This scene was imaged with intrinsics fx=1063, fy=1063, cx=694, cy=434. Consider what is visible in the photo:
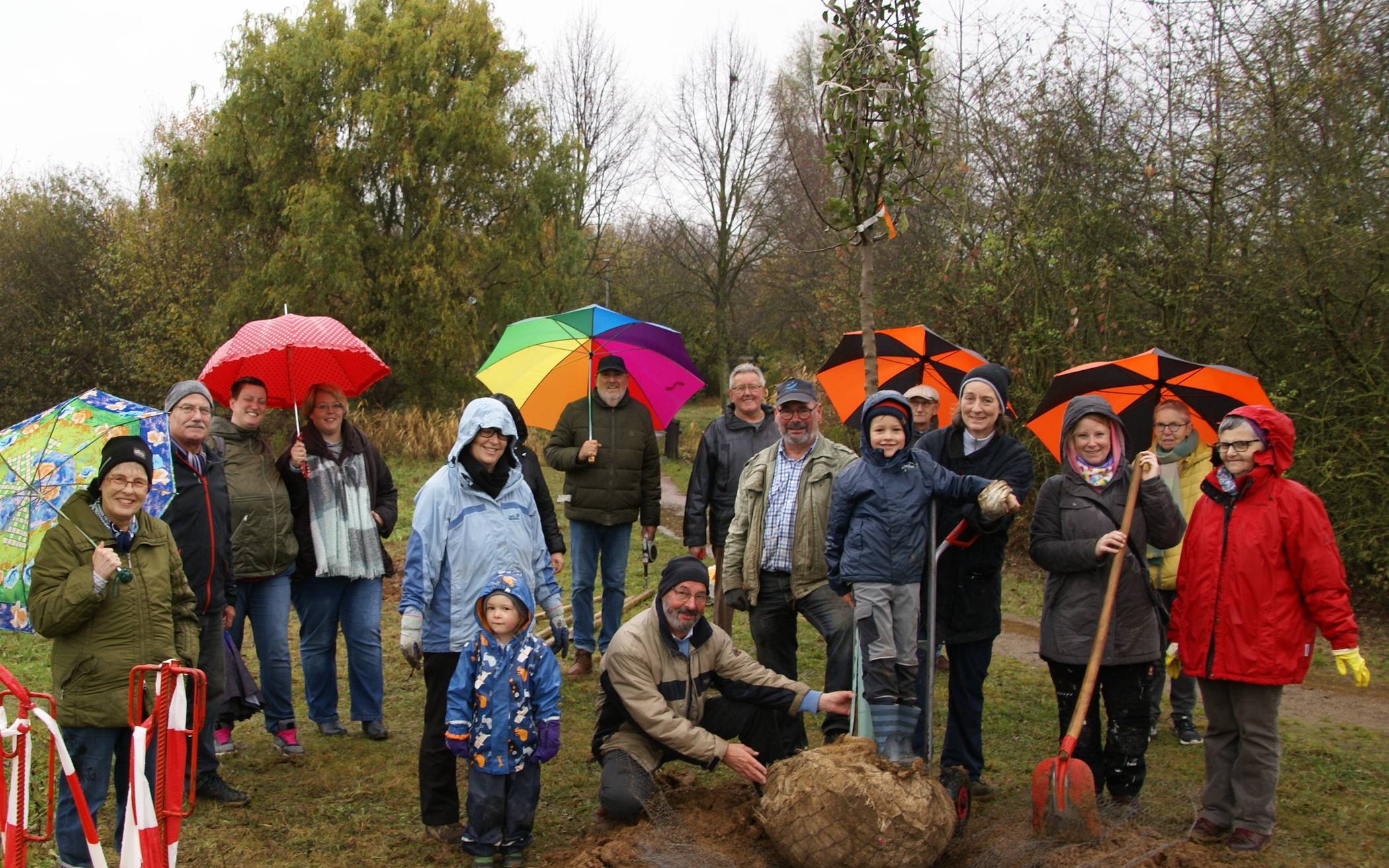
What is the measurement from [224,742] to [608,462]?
273 cm

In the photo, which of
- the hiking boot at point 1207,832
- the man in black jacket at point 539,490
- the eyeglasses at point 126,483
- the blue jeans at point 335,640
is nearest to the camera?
the eyeglasses at point 126,483

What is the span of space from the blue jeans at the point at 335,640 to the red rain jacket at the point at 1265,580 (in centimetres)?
410

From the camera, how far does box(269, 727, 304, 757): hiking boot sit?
5.54 m

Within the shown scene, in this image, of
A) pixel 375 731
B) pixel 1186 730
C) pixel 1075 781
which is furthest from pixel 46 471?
pixel 1186 730

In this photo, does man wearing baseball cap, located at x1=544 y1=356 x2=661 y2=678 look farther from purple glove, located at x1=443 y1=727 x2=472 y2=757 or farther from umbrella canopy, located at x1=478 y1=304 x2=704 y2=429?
purple glove, located at x1=443 y1=727 x2=472 y2=757

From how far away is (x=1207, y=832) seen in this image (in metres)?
4.43

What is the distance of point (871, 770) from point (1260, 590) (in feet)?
5.84

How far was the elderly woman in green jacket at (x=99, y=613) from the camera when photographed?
12.4ft

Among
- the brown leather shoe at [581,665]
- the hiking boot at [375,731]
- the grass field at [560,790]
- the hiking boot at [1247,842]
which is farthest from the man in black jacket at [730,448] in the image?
the hiking boot at [1247,842]

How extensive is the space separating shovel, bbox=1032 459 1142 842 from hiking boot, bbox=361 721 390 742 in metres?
3.47

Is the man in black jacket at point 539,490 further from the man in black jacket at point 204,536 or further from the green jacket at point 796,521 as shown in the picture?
the man in black jacket at point 204,536

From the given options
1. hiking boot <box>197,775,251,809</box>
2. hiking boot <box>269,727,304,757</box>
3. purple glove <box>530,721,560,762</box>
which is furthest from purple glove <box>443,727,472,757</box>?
hiking boot <box>269,727,304,757</box>

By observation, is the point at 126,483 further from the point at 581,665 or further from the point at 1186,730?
the point at 1186,730

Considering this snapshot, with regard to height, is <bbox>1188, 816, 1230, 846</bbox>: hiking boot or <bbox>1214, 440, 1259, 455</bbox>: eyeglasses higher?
<bbox>1214, 440, 1259, 455</bbox>: eyeglasses
